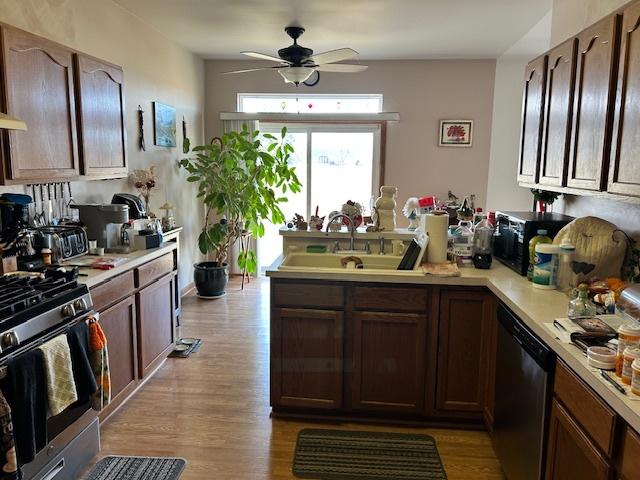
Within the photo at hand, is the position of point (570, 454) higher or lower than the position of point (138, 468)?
higher

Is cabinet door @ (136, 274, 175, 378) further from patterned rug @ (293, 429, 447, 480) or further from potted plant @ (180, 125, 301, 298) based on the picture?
potted plant @ (180, 125, 301, 298)

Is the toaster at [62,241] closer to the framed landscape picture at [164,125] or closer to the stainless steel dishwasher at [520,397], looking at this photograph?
the framed landscape picture at [164,125]

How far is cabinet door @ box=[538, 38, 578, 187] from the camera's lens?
7.51 ft

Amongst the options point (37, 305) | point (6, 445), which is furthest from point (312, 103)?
point (6, 445)

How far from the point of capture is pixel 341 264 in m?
3.06

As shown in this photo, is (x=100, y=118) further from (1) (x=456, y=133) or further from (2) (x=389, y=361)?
(1) (x=456, y=133)

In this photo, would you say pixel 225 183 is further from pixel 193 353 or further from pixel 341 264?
pixel 341 264

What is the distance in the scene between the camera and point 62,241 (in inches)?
102

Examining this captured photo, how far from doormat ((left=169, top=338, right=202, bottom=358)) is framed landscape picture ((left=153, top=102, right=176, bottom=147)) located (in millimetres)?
1895

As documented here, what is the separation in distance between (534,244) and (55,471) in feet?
8.15

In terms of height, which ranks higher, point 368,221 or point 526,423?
point 368,221

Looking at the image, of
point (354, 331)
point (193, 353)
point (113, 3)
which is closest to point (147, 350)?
point (193, 353)

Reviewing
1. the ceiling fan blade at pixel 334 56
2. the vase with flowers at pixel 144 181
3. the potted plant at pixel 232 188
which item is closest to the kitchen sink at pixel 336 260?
the ceiling fan blade at pixel 334 56

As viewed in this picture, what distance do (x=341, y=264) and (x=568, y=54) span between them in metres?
1.67
